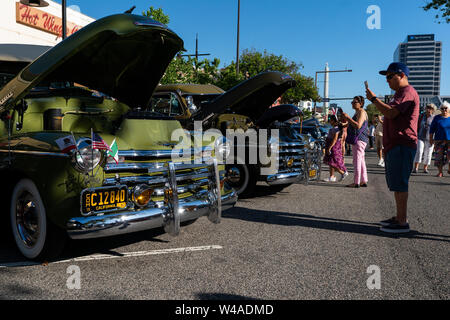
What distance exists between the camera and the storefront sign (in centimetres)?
1831

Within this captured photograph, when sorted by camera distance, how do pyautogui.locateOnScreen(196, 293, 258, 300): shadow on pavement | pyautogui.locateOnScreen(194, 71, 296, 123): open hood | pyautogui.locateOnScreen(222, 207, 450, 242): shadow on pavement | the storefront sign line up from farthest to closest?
the storefront sign
pyautogui.locateOnScreen(194, 71, 296, 123): open hood
pyautogui.locateOnScreen(222, 207, 450, 242): shadow on pavement
pyautogui.locateOnScreen(196, 293, 258, 300): shadow on pavement

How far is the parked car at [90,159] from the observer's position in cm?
320

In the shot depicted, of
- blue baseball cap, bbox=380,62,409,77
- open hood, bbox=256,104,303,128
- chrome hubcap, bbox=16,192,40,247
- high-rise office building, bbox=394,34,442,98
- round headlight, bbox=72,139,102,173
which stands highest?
high-rise office building, bbox=394,34,442,98

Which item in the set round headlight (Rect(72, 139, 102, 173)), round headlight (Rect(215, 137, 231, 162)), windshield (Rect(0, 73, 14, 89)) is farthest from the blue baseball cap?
windshield (Rect(0, 73, 14, 89))

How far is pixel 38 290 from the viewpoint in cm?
298

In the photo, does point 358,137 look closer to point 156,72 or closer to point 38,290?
point 156,72

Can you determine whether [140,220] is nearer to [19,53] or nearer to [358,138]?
[19,53]

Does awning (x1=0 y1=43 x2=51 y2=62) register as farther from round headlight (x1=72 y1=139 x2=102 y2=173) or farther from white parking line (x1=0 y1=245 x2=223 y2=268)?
white parking line (x1=0 y1=245 x2=223 y2=268)

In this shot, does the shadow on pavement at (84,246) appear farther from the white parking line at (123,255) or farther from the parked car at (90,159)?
A: the parked car at (90,159)

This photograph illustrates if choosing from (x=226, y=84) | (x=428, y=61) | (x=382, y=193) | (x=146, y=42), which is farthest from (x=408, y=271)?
(x=428, y=61)

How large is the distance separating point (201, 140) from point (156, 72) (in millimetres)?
1362

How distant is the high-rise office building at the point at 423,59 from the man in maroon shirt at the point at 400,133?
16998 cm

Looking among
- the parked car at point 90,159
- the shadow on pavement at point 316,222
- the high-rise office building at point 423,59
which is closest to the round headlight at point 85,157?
the parked car at point 90,159

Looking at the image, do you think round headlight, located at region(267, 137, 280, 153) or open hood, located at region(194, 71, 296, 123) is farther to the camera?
round headlight, located at region(267, 137, 280, 153)
